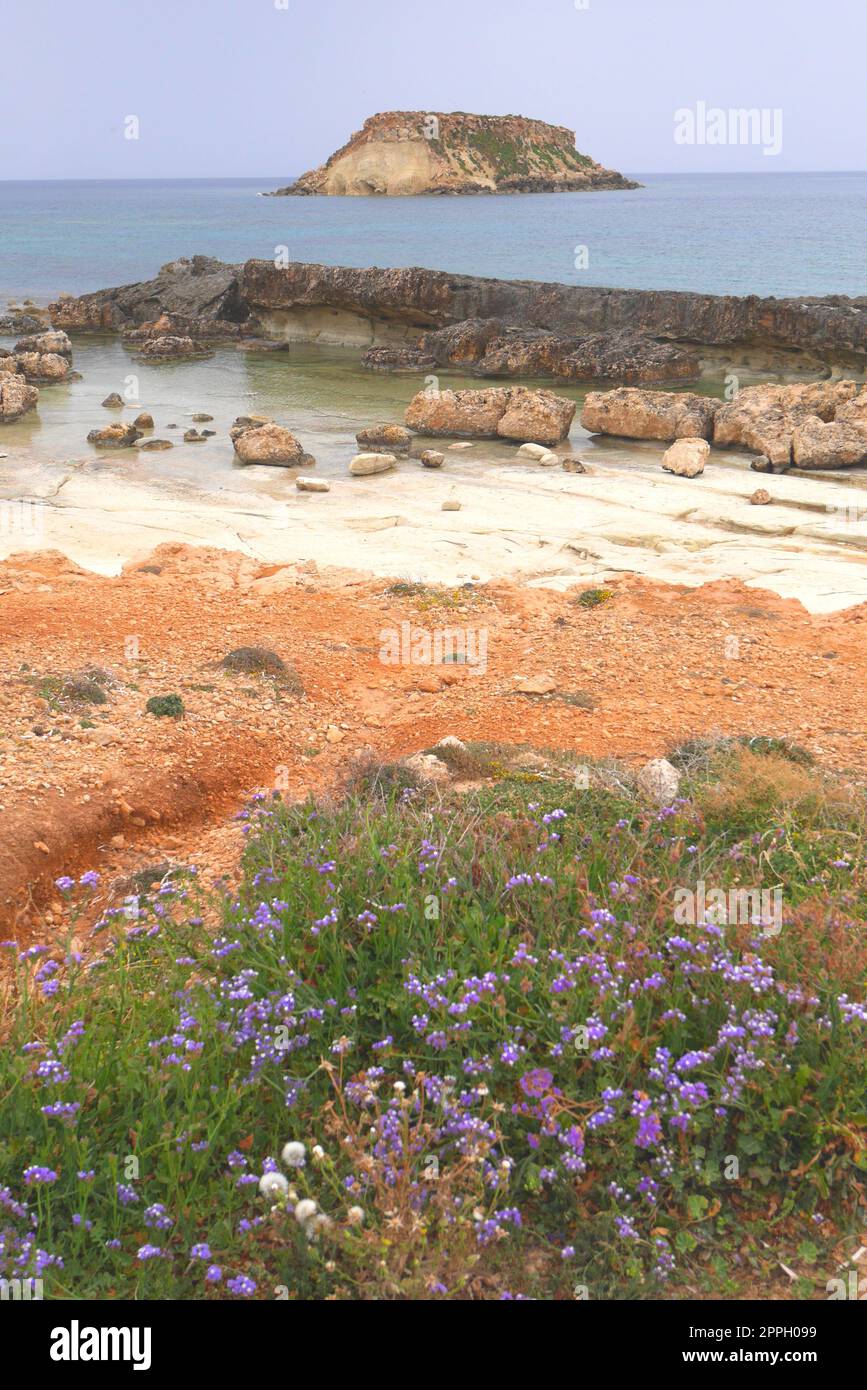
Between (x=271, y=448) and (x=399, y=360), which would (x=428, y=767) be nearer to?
(x=271, y=448)

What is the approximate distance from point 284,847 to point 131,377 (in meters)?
24.7

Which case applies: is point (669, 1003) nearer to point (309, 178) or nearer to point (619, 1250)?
point (619, 1250)

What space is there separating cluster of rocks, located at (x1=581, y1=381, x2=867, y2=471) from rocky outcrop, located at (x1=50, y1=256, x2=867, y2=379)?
6.56m

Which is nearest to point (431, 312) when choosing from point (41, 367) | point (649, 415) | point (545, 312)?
point (545, 312)

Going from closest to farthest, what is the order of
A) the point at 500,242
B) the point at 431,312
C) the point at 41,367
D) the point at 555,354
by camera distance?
the point at 41,367
the point at 555,354
the point at 431,312
the point at 500,242

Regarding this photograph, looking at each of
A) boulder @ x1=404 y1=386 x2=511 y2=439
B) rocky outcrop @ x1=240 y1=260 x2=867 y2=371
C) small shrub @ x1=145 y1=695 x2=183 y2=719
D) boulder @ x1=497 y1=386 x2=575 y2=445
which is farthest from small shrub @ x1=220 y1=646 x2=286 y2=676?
rocky outcrop @ x1=240 y1=260 x2=867 y2=371

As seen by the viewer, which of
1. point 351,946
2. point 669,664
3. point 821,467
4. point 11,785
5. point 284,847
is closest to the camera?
point 351,946

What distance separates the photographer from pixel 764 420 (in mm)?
18359

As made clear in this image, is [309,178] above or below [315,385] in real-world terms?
above

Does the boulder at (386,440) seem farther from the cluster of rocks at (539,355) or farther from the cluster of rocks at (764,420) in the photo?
the cluster of rocks at (539,355)

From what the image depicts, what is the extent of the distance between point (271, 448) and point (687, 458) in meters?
6.49

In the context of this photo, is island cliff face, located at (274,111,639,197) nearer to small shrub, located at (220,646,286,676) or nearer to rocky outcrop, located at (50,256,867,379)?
rocky outcrop, located at (50,256,867,379)

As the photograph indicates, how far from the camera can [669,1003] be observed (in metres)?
3.55

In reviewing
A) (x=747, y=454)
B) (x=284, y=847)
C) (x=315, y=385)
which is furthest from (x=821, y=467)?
(x=284, y=847)
